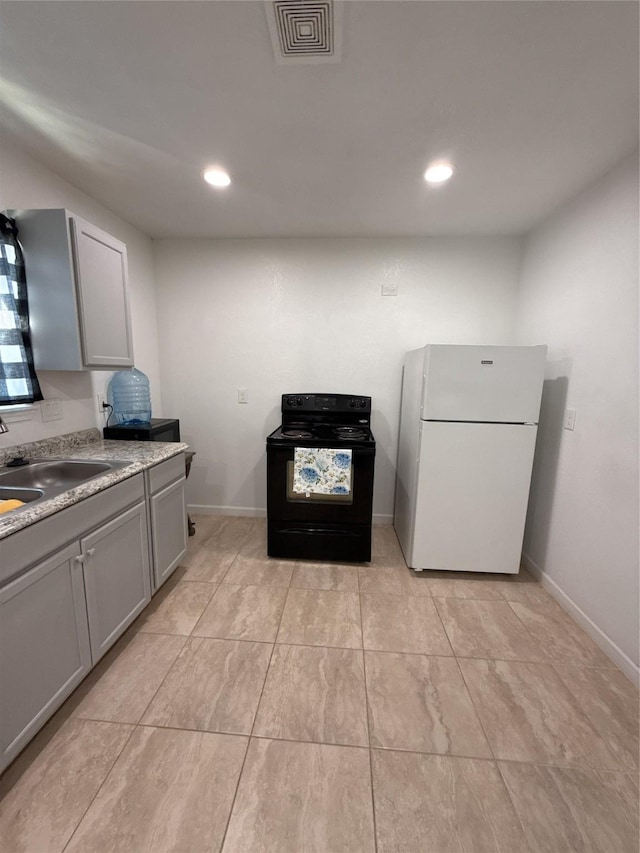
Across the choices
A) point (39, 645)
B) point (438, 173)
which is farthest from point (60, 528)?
point (438, 173)

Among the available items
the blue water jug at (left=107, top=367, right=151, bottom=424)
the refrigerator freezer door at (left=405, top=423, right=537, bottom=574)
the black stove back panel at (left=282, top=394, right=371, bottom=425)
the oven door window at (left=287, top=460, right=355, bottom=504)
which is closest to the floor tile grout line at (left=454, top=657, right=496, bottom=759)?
the refrigerator freezer door at (left=405, top=423, right=537, bottom=574)

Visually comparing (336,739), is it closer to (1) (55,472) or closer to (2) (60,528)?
(2) (60,528)

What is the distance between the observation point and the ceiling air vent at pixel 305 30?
3.14 feet

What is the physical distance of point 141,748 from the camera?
118 centimetres

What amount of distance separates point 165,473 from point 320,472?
996 millimetres

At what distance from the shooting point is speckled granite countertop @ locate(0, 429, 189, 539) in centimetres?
107

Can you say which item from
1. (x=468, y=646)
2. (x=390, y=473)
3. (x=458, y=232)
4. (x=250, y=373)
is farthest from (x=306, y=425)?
(x=458, y=232)

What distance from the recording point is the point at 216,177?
1.83 metres

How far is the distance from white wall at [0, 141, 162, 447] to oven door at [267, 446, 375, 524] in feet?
4.11

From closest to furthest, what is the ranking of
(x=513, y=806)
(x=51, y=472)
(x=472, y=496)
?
(x=513, y=806), (x=51, y=472), (x=472, y=496)

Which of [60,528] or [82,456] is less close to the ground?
[82,456]

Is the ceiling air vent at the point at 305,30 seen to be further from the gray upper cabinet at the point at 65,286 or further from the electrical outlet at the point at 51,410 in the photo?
the electrical outlet at the point at 51,410

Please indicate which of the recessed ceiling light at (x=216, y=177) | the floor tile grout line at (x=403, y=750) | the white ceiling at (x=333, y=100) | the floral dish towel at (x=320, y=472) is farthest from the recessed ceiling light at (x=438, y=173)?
the floor tile grout line at (x=403, y=750)

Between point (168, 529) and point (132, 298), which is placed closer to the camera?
point (168, 529)
